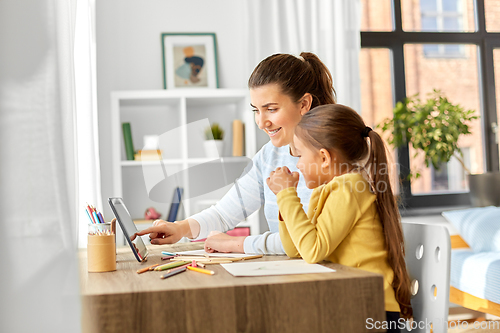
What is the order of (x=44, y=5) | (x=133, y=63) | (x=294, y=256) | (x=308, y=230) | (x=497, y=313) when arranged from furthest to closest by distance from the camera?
(x=133, y=63)
(x=497, y=313)
(x=294, y=256)
(x=308, y=230)
(x=44, y=5)

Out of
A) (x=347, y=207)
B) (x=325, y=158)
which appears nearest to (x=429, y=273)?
(x=347, y=207)

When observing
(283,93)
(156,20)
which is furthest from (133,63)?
(283,93)

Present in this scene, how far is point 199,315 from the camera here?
0.76 metres

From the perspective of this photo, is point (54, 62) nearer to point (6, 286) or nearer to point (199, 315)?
point (6, 286)

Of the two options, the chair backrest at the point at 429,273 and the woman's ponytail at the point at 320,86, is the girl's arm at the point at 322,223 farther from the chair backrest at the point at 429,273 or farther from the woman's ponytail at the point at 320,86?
the woman's ponytail at the point at 320,86

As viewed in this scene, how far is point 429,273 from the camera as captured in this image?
1.10 m

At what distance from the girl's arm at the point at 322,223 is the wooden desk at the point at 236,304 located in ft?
0.49

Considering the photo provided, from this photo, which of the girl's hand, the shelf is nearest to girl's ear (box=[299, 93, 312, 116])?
the girl's hand

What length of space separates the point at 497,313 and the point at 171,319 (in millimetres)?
1880

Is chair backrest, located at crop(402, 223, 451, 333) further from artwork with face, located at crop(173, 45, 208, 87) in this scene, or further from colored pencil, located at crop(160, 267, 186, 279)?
artwork with face, located at crop(173, 45, 208, 87)

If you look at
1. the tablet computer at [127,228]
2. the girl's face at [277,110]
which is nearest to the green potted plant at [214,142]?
the girl's face at [277,110]

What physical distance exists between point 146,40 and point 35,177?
267cm

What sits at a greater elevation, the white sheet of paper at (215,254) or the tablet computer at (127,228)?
the tablet computer at (127,228)

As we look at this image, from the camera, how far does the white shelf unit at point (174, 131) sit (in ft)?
8.55
